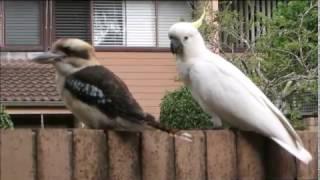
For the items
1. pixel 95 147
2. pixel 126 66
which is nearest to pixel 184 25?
pixel 95 147

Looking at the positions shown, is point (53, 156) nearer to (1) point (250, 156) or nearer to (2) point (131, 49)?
(1) point (250, 156)

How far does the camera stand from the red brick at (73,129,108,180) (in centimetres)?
305

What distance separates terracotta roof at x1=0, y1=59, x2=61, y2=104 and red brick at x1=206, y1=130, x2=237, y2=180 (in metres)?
11.5

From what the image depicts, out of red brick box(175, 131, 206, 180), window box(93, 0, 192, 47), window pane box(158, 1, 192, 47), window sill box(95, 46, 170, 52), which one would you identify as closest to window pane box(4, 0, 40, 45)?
window box(93, 0, 192, 47)

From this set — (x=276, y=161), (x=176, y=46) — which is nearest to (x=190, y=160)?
(x=276, y=161)

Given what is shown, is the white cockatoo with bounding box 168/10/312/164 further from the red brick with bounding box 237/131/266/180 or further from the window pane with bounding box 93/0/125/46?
the window pane with bounding box 93/0/125/46

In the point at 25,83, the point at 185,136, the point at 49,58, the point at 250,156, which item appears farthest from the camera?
the point at 25,83

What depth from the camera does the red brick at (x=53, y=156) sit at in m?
3.01

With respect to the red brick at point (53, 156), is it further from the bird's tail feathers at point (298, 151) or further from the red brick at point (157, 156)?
the bird's tail feathers at point (298, 151)

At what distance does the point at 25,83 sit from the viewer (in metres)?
15.5

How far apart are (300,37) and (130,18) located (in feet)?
16.4

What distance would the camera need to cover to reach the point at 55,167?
3014 mm

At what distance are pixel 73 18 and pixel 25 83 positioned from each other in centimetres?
180

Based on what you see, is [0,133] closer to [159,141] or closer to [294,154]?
[159,141]
